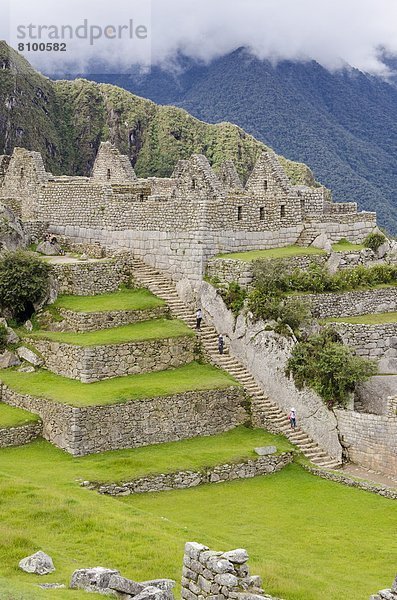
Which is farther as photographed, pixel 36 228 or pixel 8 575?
pixel 36 228

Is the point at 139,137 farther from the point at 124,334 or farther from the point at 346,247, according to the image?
the point at 124,334

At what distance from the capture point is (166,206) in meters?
30.2

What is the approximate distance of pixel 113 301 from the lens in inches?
1126

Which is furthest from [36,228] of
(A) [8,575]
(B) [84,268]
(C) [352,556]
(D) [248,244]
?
(A) [8,575]

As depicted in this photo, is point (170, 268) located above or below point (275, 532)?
above

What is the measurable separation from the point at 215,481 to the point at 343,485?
9.22ft

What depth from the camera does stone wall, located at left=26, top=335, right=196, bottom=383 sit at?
2525 cm

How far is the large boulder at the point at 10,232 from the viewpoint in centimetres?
3042

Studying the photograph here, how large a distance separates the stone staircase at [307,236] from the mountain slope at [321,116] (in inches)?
1206

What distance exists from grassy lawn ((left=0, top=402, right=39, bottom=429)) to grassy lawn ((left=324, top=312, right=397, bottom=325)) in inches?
324

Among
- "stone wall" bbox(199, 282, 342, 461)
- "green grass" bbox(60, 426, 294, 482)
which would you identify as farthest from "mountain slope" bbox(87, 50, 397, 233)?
"green grass" bbox(60, 426, 294, 482)

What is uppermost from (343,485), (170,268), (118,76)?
(118,76)

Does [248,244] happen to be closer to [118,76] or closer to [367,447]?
[367,447]

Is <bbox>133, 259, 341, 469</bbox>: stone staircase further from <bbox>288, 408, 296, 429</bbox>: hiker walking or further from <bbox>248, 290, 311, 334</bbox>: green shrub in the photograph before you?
<bbox>248, 290, 311, 334</bbox>: green shrub
